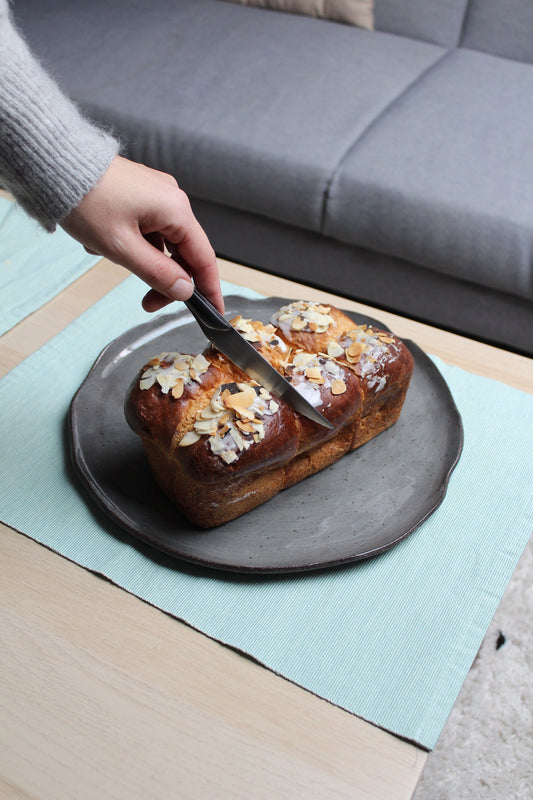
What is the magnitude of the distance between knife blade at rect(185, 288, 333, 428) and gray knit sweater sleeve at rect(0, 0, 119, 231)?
0.62 ft

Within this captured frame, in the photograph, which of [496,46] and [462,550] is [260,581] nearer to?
[462,550]

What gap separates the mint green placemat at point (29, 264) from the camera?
117cm

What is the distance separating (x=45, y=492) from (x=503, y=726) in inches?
37.1

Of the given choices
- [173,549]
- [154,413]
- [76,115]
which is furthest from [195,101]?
[173,549]

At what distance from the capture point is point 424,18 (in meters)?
2.05

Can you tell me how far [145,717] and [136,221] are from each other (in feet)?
1.82

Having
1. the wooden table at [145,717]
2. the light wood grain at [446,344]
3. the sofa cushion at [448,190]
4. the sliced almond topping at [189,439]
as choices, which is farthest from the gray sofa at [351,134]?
the wooden table at [145,717]

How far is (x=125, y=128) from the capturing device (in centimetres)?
176

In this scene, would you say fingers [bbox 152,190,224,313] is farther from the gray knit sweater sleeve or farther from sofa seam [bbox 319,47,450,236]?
sofa seam [bbox 319,47,450,236]

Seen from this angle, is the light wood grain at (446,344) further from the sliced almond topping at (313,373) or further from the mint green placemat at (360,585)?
the sliced almond topping at (313,373)

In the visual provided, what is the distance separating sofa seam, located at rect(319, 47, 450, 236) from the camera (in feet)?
5.28

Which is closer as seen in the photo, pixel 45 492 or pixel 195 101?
pixel 45 492

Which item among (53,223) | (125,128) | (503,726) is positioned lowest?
(503,726)

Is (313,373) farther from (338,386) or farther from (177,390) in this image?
(177,390)
